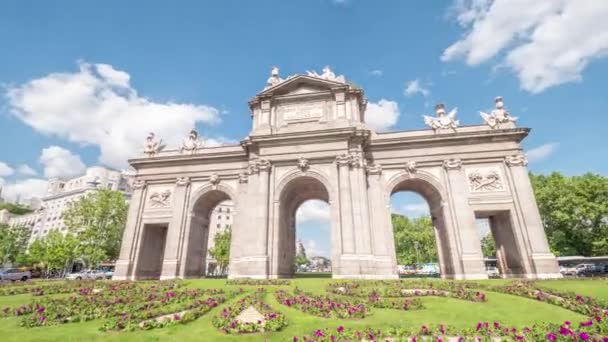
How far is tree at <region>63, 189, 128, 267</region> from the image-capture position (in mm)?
47938

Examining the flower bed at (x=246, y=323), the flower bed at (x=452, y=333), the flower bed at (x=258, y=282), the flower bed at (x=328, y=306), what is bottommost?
the flower bed at (x=452, y=333)

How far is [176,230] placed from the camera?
98.4 ft

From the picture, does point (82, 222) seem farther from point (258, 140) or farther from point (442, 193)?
point (442, 193)

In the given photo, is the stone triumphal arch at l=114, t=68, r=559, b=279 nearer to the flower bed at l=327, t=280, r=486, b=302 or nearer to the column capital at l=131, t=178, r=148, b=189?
the column capital at l=131, t=178, r=148, b=189

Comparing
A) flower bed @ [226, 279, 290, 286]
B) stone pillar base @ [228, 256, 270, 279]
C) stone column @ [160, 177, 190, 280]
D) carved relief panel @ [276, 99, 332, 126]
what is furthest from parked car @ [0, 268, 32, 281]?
carved relief panel @ [276, 99, 332, 126]

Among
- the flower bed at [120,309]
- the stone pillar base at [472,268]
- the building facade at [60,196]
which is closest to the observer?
the flower bed at [120,309]

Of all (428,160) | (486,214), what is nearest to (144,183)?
(428,160)

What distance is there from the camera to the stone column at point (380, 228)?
80.3 ft

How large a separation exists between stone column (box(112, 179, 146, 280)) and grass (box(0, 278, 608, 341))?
1905 centimetres

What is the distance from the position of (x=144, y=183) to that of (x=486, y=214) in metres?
33.8

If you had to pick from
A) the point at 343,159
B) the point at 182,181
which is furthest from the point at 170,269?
the point at 343,159

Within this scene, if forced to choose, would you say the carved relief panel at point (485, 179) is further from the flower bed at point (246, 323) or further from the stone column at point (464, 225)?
the flower bed at point (246, 323)

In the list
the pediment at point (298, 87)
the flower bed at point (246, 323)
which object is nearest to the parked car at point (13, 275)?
the pediment at point (298, 87)

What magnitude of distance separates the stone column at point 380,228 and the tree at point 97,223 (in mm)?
44053
